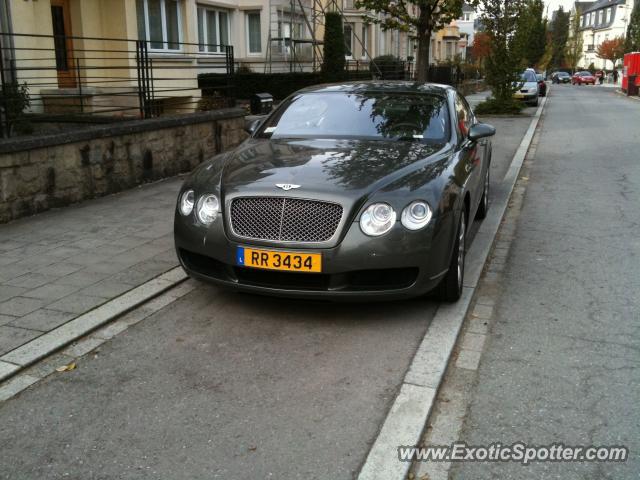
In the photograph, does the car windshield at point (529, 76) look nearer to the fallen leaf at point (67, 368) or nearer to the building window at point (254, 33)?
the building window at point (254, 33)

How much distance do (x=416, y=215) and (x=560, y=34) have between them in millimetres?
120688

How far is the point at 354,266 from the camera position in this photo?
446cm

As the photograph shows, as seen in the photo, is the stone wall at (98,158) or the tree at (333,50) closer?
the stone wall at (98,158)

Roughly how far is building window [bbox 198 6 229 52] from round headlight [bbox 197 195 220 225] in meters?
19.6

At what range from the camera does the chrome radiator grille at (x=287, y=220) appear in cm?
453

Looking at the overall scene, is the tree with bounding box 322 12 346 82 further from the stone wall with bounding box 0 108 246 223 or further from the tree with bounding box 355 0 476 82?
the stone wall with bounding box 0 108 246 223

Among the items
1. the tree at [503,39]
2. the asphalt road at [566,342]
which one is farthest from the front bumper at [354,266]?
the tree at [503,39]

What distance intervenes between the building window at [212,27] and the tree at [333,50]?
4015 mm

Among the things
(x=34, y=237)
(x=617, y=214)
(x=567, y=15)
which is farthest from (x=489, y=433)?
(x=567, y=15)

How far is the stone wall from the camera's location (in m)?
7.62

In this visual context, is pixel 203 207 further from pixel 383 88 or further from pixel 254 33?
pixel 254 33

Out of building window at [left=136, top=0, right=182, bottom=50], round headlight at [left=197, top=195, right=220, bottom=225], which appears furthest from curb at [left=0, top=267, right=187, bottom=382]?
building window at [left=136, top=0, right=182, bottom=50]

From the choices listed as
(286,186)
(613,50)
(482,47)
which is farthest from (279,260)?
(613,50)

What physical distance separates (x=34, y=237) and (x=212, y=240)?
310 centimetres
